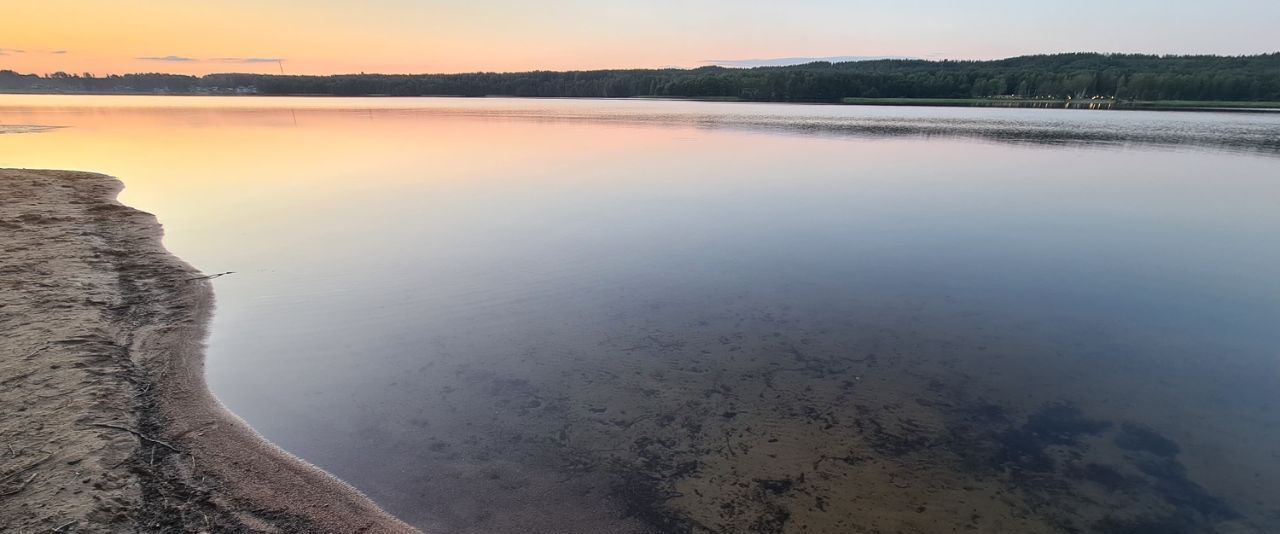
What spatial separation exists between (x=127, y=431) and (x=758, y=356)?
551 cm

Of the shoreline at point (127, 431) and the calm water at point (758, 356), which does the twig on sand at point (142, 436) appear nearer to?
the shoreline at point (127, 431)

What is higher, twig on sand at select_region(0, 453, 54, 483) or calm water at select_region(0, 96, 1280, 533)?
twig on sand at select_region(0, 453, 54, 483)

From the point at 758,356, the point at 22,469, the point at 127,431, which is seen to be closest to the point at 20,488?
the point at 22,469

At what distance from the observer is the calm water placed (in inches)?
170

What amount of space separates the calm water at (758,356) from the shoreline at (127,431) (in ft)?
1.03

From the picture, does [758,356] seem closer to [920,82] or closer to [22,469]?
[22,469]

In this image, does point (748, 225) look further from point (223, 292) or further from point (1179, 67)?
point (1179, 67)

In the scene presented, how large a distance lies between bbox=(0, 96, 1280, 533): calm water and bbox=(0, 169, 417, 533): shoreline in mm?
313

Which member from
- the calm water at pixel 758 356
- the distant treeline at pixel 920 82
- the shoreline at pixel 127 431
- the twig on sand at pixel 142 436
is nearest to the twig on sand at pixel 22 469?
the shoreline at pixel 127 431

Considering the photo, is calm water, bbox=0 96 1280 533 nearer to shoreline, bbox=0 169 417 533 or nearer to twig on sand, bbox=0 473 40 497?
shoreline, bbox=0 169 417 533

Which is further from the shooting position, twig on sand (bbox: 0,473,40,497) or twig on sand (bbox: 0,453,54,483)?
twig on sand (bbox: 0,453,54,483)

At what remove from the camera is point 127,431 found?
14.4 ft

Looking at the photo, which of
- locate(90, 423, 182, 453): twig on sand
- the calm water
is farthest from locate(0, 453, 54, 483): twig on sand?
A: the calm water

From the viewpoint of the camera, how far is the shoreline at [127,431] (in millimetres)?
3615
